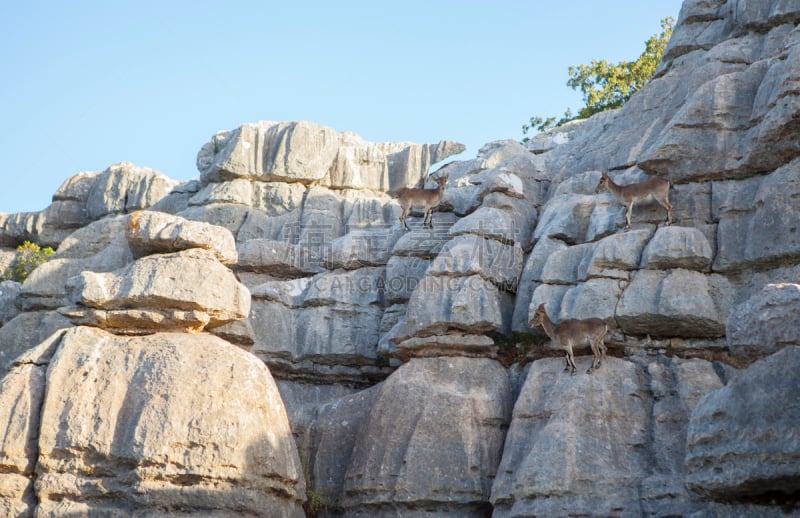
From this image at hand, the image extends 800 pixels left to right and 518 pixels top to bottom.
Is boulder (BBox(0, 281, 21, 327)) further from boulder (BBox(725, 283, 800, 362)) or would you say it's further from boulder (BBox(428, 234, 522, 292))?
boulder (BBox(725, 283, 800, 362))

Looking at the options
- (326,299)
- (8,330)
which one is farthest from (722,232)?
(8,330)

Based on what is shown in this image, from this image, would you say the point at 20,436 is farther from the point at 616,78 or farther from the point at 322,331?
the point at 616,78

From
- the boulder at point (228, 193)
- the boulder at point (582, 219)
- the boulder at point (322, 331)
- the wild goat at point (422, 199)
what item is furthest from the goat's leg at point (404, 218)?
the boulder at point (228, 193)

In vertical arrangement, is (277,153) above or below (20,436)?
above

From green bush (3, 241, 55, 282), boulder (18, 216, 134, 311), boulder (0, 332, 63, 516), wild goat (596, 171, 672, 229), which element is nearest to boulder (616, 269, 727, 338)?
wild goat (596, 171, 672, 229)

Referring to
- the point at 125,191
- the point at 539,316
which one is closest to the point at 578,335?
the point at 539,316

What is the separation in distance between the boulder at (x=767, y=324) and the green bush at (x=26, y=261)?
1122 inches

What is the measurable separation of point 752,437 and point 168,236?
15308mm

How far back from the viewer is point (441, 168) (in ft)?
123

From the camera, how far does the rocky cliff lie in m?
21.1

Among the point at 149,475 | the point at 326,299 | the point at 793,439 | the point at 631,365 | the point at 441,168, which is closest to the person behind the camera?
the point at 793,439

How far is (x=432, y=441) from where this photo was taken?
2334 centimetres

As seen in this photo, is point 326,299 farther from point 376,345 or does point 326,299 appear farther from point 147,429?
point 147,429

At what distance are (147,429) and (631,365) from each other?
1089 cm
